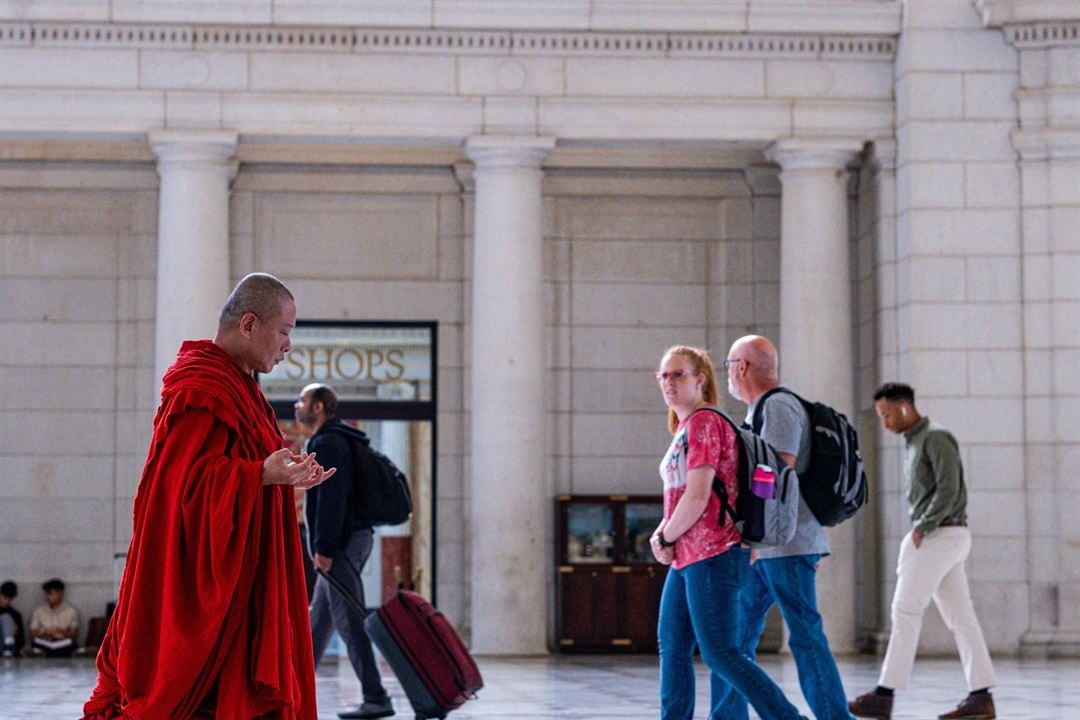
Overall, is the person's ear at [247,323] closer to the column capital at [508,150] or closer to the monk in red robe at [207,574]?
the monk in red robe at [207,574]

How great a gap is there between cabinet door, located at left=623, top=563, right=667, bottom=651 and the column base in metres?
3.86

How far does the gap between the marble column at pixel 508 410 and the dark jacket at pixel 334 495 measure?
7.14 m

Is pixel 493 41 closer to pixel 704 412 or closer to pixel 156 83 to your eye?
pixel 156 83

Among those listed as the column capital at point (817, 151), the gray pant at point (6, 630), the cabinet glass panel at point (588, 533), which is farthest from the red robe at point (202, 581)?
the gray pant at point (6, 630)

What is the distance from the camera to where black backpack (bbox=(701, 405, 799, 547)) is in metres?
8.00

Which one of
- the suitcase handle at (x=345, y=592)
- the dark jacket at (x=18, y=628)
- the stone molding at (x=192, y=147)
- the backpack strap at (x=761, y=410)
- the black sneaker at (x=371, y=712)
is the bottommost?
the dark jacket at (x=18, y=628)

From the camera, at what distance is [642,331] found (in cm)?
2081

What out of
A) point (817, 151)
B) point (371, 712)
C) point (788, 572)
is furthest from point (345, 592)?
point (817, 151)

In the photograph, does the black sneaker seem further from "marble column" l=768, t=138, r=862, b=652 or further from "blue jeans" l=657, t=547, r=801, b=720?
"marble column" l=768, t=138, r=862, b=652

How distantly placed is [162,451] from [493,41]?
13.3 m

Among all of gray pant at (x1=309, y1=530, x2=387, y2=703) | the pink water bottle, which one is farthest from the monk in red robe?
gray pant at (x1=309, y1=530, x2=387, y2=703)

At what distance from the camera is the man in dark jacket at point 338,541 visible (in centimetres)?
1075

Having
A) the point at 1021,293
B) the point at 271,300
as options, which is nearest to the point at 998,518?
the point at 1021,293

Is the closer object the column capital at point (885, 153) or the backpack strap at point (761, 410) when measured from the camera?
the backpack strap at point (761, 410)
